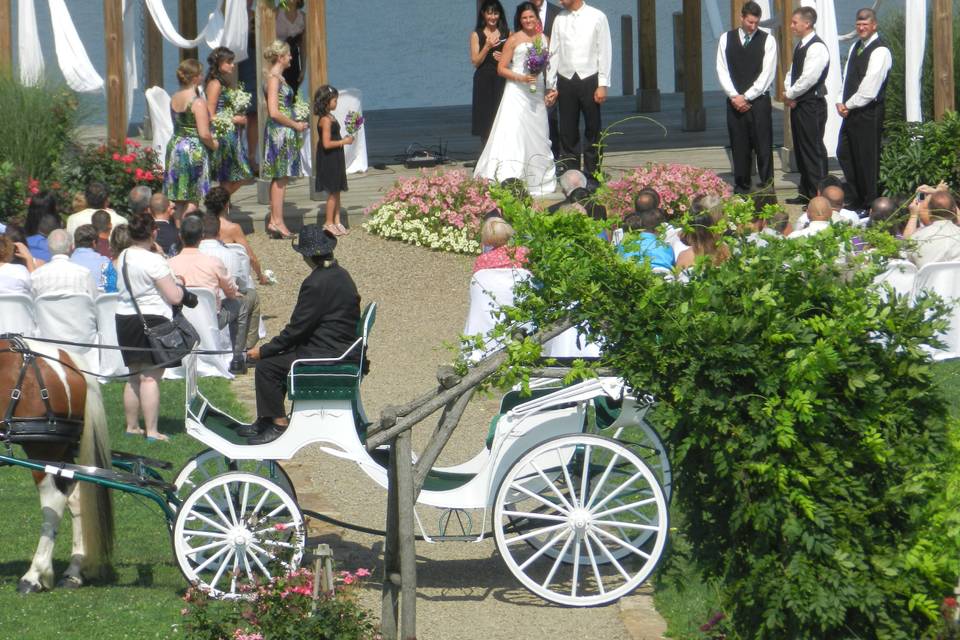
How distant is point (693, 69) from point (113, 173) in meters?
7.64

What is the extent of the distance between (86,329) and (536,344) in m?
5.91

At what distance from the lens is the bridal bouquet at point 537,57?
14281mm

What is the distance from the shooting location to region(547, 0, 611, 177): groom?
1445 cm

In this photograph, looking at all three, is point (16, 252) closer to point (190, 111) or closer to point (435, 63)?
point (190, 111)

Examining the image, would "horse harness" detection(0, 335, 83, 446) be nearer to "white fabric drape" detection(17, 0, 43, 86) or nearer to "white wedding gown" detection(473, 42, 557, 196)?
"white wedding gown" detection(473, 42, 557, 196)

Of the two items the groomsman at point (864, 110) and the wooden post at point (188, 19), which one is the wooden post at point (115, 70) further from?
the groomsman at point (864, 110)

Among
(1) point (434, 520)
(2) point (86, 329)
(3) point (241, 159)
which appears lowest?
(1) point (434, 520)

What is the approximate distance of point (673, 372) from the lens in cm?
550

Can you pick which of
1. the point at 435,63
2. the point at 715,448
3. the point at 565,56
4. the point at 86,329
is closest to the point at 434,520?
the point at 715,448

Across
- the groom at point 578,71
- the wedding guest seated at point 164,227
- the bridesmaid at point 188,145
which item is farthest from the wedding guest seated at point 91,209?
the groom at point 578,71

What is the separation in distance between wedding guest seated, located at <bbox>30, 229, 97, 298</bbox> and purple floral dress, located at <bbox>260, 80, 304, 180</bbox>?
3380mm

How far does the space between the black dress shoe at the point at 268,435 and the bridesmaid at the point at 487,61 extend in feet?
27.3

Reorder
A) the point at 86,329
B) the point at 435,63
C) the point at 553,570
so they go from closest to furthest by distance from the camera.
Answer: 1. the point at 553,570
2. the point at 86,329
3. the point at 435,63

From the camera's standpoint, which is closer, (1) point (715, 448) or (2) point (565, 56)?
(1) point (715, 448)
